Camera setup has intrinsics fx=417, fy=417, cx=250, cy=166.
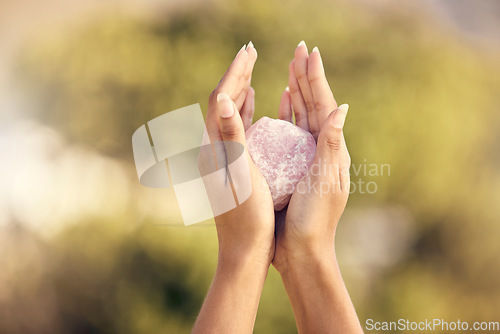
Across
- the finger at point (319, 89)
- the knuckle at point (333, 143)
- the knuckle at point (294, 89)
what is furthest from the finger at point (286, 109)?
the knuckle at point (333, 143)

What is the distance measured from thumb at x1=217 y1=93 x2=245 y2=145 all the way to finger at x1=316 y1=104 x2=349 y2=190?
8.5 inches

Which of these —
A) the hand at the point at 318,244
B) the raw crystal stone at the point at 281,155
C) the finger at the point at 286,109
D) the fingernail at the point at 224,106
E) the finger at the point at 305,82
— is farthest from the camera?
the finger at the point at 286,109

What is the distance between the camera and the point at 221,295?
1106mm

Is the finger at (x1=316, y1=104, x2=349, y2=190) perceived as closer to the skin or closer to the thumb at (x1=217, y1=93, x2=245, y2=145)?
the skin

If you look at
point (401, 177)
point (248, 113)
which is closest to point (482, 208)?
point (401, 177)

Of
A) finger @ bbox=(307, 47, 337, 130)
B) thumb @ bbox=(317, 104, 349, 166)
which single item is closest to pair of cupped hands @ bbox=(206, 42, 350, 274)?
thumb @ bbox=(317, 104, 349, 166)

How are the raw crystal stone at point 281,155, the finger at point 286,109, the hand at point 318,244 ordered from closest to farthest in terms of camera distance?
the hand at point 318,244
the raw crystal stone at point 281,155
the finger at point 286,109

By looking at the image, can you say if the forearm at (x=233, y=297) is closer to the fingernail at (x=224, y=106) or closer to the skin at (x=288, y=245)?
the skin at (x=288, y=245)

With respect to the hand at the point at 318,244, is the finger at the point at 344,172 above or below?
above

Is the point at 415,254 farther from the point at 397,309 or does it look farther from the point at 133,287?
the point at 133,287

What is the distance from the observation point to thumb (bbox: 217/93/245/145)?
1000mm

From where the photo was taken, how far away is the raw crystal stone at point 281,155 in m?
1.21

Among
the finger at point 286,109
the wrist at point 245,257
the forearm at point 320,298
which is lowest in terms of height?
the forearm at point 320,298

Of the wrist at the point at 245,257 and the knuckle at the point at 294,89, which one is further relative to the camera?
the knuckle at the point at 294,89
